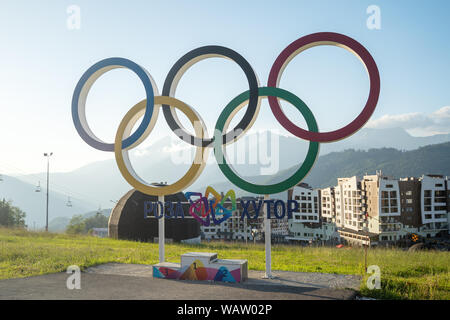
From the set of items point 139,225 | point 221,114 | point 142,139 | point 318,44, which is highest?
point 318,44

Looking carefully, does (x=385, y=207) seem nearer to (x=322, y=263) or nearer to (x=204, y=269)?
(x=322, y=263)

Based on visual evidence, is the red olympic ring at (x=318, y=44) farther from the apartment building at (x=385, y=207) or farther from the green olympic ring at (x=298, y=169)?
the apartment building at (x=385, y=207)

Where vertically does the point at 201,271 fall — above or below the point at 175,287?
above

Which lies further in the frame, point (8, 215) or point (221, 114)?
point (8, 215)

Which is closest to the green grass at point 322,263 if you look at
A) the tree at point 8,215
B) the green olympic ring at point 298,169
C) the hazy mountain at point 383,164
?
the green olympic ring at point 298,169

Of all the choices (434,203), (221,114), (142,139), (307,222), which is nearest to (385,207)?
(434,203)
